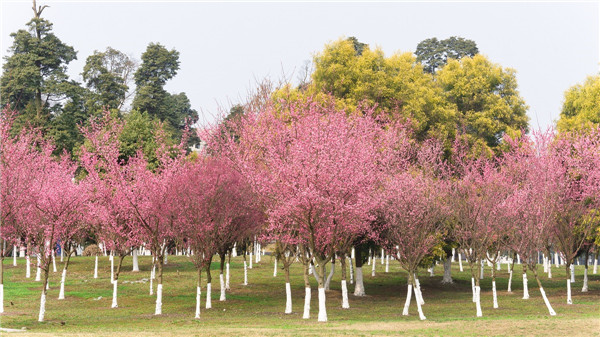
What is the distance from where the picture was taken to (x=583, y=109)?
58.5m

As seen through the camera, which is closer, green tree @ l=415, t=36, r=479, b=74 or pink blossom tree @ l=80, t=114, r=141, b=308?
pink blossom tree @ l=80, t=114, r=141, b=308

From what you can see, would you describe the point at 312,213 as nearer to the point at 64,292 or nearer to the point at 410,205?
the point at 410,205

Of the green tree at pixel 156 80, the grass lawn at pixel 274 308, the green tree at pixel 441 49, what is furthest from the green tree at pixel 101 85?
the green tree at pixel 441 49

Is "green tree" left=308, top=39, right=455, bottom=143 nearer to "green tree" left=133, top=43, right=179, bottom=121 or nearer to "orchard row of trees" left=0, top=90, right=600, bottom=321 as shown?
"orchard row of trees" left=0, top=90, right=600, bottom=321

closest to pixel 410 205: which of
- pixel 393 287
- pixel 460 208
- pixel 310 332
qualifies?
pixel 460 208

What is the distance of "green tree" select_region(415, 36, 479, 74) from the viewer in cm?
11762

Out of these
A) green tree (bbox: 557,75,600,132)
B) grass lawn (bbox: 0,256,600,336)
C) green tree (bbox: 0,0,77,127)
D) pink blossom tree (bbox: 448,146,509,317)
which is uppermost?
green tree (bbox: 0,0,77,127)

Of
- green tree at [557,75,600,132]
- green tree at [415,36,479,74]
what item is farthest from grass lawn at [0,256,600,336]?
green tree at [415,36,479,74]

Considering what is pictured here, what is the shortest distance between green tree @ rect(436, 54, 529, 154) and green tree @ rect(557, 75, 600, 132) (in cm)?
428

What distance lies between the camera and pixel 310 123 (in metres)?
40.6

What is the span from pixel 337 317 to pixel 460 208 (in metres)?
9.39

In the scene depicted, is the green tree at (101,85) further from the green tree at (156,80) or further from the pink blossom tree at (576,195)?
the pink blossom tree at (576,195)

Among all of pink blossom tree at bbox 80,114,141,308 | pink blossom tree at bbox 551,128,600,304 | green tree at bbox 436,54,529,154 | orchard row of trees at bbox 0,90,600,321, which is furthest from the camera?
green tree at bbox 436,54,529,154

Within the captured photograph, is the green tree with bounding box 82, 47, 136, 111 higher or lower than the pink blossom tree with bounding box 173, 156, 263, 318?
higher
